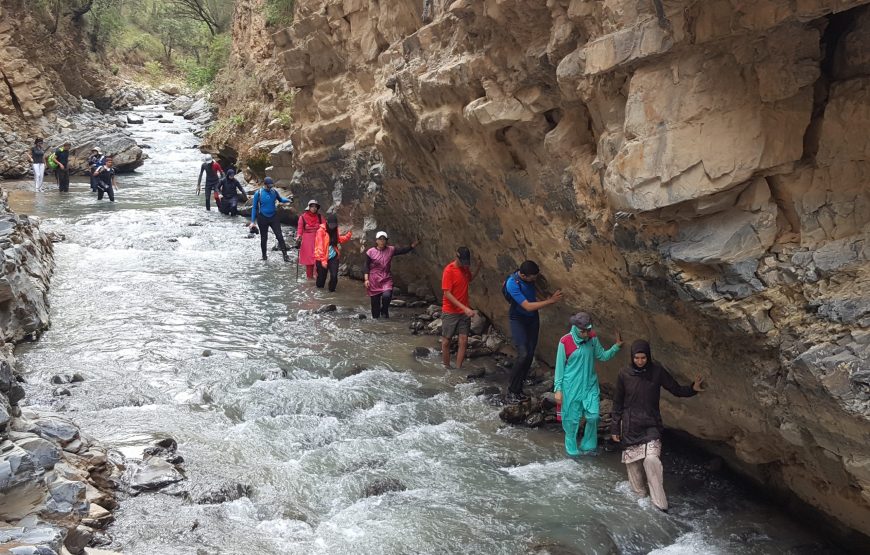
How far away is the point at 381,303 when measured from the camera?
36.2 feet

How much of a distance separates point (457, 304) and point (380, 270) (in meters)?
2.20

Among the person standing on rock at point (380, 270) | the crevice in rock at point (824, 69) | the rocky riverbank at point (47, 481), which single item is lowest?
the rocky riverbank at point (47, 481)

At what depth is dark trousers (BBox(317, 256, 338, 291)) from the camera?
40.2 ft

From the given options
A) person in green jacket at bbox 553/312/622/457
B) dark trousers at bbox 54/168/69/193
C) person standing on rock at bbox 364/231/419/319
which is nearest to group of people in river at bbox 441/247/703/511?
person in green jacket at bbox 553/312/622/457

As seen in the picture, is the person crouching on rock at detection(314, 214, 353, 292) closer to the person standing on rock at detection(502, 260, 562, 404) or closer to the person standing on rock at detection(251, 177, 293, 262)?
the person standing on rock at detection(251, 177, 293, 262)

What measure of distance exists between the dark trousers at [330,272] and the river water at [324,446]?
0.43 m

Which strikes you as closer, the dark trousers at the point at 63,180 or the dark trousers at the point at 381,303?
the dark trousers at the point at 381,303

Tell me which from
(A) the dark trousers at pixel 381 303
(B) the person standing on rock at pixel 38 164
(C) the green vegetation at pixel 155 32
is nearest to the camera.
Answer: (A) the dark trousers at pixel 381 303

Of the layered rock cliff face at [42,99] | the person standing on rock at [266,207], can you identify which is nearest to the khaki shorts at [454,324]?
the person standing on rock at [266,207]

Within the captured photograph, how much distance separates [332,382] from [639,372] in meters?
3.68

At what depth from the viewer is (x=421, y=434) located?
7078mm

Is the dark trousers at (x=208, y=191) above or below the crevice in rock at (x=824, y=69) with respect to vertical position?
below

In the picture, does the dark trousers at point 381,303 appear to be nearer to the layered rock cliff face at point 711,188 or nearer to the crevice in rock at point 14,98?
the layered rock cliff face at point 711,188

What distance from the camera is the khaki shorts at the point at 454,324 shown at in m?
8.84
